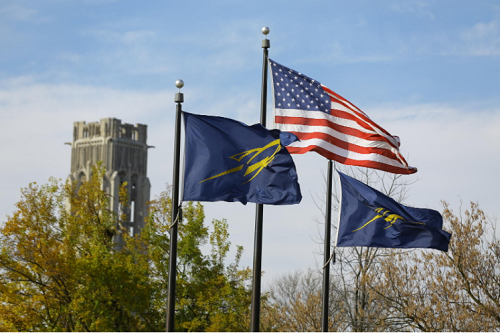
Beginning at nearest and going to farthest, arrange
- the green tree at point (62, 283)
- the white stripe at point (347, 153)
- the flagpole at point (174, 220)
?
the flagpole at point (174, 220), the white stripe at point (347, 153), the green tree at point (62, 283)

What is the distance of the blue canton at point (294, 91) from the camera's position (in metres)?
14.6

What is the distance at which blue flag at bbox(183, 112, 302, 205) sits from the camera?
487 inches

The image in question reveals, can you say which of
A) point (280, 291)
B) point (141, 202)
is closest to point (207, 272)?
point (280, 291)

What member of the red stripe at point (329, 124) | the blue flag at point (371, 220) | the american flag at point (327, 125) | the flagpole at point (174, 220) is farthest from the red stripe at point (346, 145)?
the flagpole at point (174, 220)

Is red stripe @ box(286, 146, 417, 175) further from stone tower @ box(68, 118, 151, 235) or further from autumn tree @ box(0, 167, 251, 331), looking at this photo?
stone tower @ box(68, 118, 151, 235)

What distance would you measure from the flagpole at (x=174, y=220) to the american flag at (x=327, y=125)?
280 centimetres

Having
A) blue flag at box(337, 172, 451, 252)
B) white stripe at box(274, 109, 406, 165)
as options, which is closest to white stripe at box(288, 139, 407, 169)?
white stripe at box(274, 109, 406, 165)

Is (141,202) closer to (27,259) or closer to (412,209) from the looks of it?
(27,259)

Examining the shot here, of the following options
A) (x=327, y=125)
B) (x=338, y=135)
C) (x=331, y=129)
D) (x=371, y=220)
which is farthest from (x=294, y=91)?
(x=371, y=220)

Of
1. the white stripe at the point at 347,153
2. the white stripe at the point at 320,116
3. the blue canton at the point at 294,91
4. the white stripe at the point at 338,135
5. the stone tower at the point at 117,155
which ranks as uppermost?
the stone tower at the point at 117,155

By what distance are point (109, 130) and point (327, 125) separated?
119797mm

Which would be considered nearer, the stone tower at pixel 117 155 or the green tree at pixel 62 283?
the green tree at pixel 62 283

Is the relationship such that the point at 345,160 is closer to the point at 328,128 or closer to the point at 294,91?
the point at 328,128

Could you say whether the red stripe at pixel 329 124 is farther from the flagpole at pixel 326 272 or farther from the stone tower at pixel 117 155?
the stone tower at pixel 117 155
